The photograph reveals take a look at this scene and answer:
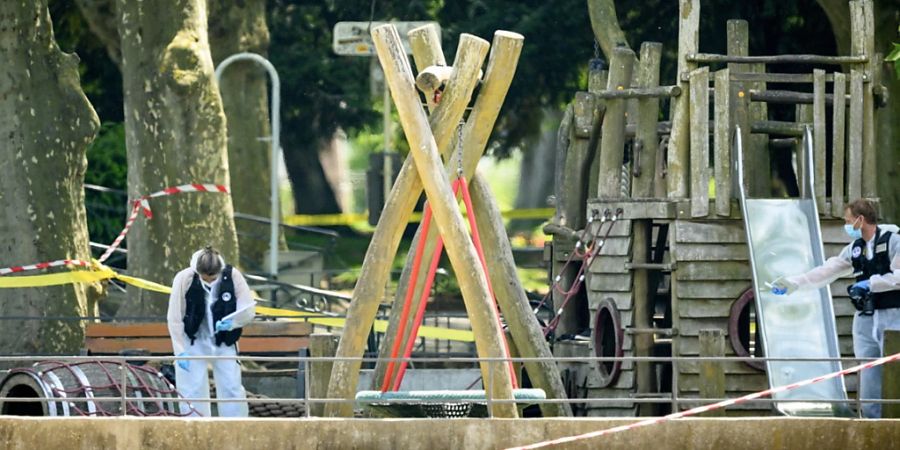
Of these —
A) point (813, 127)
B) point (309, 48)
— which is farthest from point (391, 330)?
point (309, 48)

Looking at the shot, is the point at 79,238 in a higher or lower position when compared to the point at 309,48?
lower

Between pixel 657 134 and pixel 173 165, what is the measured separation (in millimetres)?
6067

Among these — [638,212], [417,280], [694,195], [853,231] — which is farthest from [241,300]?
[853,231]

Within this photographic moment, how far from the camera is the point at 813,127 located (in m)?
16.4

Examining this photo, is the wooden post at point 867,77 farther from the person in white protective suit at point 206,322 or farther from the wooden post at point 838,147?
the person in white protective suit at point 206,322

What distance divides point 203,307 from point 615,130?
4.04 m

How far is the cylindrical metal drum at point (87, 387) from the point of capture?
14.7 m

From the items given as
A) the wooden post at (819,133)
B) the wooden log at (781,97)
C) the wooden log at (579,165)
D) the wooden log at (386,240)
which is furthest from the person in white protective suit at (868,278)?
the wooden log at (579,165)

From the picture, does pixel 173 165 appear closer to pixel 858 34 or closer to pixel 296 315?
pixel 296 315

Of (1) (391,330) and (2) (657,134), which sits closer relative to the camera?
(1) (391,330)

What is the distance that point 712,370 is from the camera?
45.7 ft

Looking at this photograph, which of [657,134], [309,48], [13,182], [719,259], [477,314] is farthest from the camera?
[309,48]

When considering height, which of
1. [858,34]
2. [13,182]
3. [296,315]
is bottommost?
[296,315]

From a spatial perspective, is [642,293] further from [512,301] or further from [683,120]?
[512,301]
